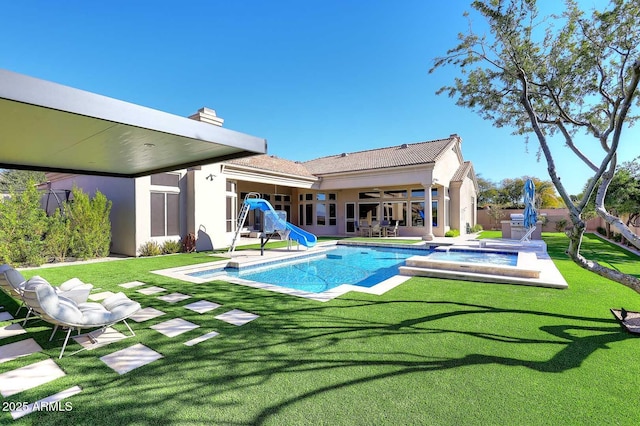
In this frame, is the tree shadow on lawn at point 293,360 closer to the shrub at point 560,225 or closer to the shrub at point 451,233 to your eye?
the shrub at point 451,233

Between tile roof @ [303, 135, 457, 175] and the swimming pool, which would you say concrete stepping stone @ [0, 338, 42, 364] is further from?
tile roof @ [303, 135, 457, 175]

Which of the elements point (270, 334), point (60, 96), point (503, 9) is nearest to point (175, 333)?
point (270, 334)

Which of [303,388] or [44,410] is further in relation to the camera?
[303,388]

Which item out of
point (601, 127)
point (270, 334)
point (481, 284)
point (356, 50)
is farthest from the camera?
point (356, 50)

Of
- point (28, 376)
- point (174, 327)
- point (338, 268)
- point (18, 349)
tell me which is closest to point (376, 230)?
point (338, 268)

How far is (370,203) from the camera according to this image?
886 inches

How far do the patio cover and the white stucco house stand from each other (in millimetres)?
4199

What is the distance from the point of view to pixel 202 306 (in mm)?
5844

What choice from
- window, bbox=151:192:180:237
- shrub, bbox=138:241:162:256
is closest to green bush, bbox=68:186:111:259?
shrub, bbox=138:241:162:256

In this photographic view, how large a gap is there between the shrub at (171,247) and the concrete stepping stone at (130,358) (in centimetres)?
999

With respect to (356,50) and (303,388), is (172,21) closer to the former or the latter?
(356,50)

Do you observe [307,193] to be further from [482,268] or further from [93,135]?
[93,135]

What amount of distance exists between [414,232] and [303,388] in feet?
63.9

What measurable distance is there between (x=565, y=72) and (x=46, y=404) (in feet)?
29.9
